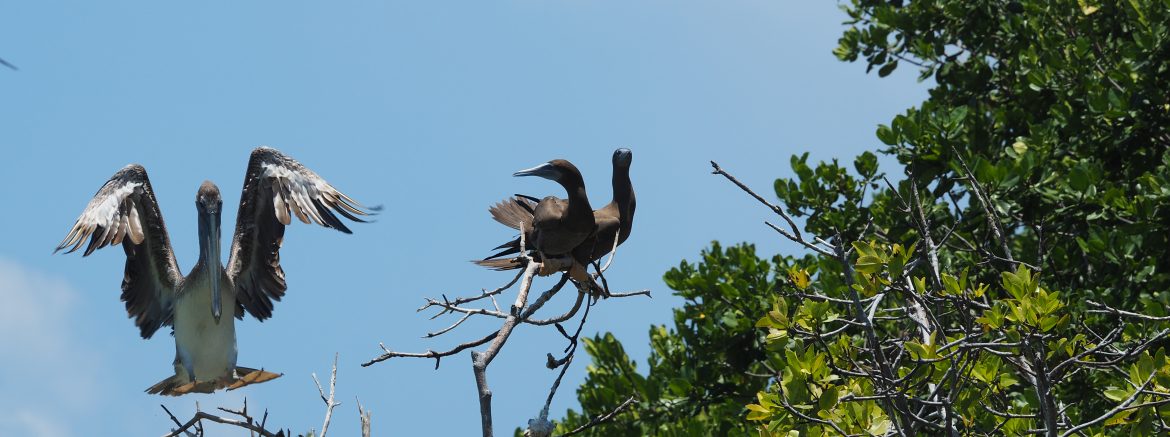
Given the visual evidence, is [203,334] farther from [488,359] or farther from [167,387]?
[488,359]

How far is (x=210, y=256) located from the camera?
20.6 feet

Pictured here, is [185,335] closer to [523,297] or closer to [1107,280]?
[523,297]

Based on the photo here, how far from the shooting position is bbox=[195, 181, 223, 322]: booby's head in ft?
20.5

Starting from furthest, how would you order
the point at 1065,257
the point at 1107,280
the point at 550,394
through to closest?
1. the point at 1065,257
2. the point at 1107,280
3. the point at 550,394

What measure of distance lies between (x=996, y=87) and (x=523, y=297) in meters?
6.02

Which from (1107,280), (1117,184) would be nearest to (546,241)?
(1107,280)

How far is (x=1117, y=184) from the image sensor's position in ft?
25.0

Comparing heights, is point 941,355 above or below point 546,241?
below

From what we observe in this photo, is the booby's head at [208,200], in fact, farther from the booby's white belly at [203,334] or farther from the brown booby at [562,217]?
the brown booby at [562,217]

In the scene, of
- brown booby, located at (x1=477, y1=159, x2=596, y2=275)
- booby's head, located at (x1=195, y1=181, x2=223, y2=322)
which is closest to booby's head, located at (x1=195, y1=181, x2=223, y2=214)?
booby's head, located at (x1=195, y1=181, x2=223, y2=322)

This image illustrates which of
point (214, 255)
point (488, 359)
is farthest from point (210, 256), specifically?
point (488, 359)

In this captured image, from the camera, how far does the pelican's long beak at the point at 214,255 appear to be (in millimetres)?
6230

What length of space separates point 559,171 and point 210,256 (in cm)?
271

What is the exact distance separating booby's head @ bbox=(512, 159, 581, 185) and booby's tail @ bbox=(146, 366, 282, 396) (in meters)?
2.50
